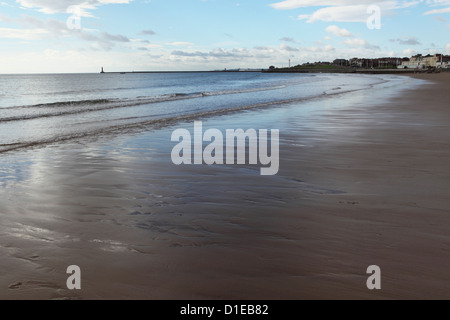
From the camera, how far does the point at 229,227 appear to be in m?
4.19

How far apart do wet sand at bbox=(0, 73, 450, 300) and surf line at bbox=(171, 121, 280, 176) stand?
1.20 ft

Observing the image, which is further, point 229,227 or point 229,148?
point 229,148

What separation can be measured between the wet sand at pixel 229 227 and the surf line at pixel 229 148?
0.36m

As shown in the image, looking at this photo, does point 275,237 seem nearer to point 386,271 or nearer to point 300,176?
point 386,271

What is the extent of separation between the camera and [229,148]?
9047mm

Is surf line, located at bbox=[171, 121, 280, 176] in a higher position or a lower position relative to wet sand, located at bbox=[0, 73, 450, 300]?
higher

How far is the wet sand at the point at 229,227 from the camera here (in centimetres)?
303

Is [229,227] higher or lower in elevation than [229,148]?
lower

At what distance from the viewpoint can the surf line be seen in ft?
24.9

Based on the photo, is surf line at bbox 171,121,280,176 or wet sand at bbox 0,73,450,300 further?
surf line at bbox 171,121,280,176

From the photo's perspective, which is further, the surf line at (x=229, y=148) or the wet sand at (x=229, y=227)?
the surf line at (x=229, y=148)

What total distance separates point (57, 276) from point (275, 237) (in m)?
2.12

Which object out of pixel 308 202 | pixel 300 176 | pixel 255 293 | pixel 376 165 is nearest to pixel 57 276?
pixel 255 293

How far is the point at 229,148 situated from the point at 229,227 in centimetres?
497
